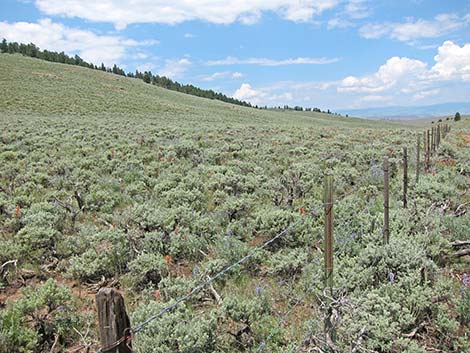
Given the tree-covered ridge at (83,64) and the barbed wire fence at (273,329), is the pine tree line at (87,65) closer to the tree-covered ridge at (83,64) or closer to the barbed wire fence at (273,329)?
the tree-covered ridge at (83,64)

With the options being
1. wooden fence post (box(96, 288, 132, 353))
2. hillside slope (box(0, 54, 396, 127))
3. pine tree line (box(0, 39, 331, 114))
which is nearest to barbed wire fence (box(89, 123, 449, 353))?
wooden fence post (box(96, 288, 132, 353))

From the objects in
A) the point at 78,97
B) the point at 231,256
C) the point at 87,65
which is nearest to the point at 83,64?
the point at 87,65

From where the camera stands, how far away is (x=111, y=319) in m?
1.95

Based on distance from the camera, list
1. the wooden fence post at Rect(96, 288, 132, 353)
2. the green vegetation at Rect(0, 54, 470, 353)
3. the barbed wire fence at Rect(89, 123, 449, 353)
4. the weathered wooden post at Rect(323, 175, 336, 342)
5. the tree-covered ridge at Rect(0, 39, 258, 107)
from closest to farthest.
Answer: the wooden fence post at Rect(96, 288, 132, 353) → the barbed wire fence at Rect(89, 123, 449, 353) → the weathered wooden post at Rect(323, 175, 336, 342) → the green vegetation at Rect(0, 54, 470, 353) → the tree-covered ridge at Rect(0, 39, 258, 107)

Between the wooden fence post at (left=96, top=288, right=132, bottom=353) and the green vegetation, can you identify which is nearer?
the wooden fence post at (left=96, top=288, right=132, bottom=353)

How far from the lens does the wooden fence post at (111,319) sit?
1909 mm

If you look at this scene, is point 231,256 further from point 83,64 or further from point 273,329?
point 83,64

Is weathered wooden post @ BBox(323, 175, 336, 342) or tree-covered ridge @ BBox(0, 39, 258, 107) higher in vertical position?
tree-covered ridge @ BBox(0, 39, 258, 107)

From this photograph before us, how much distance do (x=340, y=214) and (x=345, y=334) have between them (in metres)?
3.17

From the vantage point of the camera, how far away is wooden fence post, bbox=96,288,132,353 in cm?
191

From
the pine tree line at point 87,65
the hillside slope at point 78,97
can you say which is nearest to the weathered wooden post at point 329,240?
the hillside slope at point 78,97

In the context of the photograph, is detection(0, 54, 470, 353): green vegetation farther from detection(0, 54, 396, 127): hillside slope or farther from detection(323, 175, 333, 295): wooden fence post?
detection(0, 54, 396, 127): hillside slope

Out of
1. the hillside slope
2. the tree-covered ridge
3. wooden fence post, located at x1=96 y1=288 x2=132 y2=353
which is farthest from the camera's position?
the tree-covered ridge

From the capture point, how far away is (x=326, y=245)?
11.7 ft
